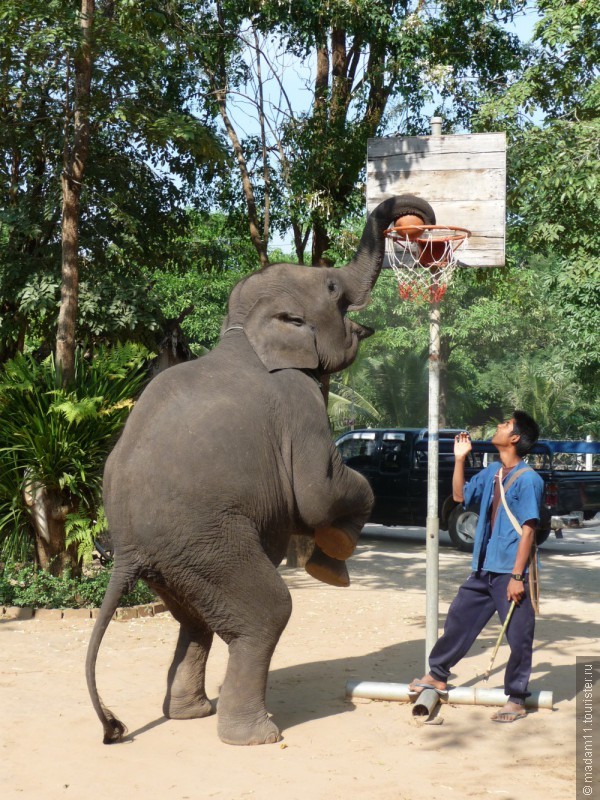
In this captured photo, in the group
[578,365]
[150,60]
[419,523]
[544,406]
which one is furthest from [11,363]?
[544,406]

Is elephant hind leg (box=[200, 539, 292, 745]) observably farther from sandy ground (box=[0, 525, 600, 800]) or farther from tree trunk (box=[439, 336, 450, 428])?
tree trunk (box=[439, 336, 450, 428])

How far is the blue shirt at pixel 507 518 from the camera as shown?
19.2ft

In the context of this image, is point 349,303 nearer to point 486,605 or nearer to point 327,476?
point 327,476

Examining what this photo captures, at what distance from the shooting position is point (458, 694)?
6.11 metres

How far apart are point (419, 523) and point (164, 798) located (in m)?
11.9

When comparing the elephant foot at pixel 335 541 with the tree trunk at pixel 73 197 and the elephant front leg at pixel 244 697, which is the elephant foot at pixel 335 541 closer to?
the elephant front leg at pixel 244 697

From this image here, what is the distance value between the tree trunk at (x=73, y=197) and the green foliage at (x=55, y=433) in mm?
352

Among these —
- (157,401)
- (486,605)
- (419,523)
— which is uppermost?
(157,401)

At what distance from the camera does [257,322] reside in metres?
5.57

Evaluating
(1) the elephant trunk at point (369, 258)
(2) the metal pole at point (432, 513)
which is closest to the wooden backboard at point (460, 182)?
(1) the elephant trunk at point (369, 258)

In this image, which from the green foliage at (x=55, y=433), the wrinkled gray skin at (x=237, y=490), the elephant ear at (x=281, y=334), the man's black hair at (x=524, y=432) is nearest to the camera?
the wrinkled gray skin at (x=237, y=490)

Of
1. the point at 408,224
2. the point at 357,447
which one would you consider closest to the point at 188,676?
the point at 408,224

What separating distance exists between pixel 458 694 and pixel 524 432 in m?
1.66

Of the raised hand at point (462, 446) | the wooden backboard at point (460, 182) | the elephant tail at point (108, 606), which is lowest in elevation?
the elephant tail at point (108, 606)
